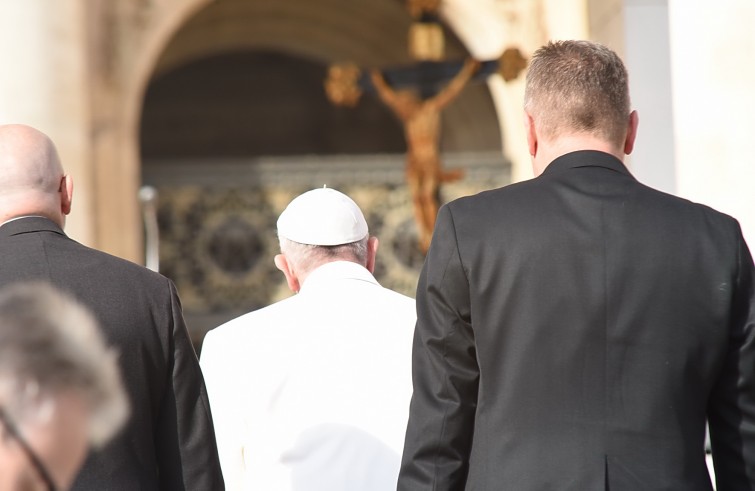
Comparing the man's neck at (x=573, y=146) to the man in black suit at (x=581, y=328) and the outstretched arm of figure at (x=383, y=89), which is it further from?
the outstretched arm of figure at (x=383, y=89)

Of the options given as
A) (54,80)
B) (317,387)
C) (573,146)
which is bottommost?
(317,387)

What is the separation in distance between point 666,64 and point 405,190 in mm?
3637

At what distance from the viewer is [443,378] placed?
2.95 metres

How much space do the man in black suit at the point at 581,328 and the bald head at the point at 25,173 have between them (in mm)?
1013

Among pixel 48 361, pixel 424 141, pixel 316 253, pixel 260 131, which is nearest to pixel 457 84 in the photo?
pixel 424 141

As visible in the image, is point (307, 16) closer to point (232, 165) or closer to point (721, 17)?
point (232, 165)

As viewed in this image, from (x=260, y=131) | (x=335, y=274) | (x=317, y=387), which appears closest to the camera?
(x=317, y=387)

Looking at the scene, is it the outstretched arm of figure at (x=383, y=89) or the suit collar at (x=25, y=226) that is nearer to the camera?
the suit collar at (x=25, y=226)

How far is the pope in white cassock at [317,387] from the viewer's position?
153 inches

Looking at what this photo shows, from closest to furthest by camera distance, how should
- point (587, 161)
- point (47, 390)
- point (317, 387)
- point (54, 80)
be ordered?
1. point (47, 390)
2. point (587, 161)
3. point (317, 387)
4. point (54, 80)

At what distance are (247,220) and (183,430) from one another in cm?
795

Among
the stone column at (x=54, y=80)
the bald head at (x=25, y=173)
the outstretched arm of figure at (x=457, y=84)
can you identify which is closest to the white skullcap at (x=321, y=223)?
the bald head at (x=25, y=173)

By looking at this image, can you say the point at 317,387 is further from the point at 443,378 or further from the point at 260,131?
the point at 260,131

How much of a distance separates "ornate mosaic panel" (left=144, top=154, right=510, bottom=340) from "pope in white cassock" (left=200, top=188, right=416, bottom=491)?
23.7 ft
